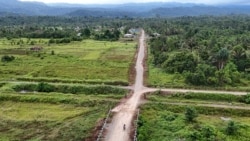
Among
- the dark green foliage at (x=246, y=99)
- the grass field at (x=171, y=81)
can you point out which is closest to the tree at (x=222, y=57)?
the grass field at (x=171, y=81)

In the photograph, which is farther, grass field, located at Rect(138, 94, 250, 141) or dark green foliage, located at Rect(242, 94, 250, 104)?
dark green foliage, located at Rect(242, 94, 250, 104)

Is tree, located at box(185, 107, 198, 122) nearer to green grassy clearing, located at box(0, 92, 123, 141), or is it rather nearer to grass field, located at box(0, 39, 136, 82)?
green grassy clearing, located at box(0, 92, 123, 141)

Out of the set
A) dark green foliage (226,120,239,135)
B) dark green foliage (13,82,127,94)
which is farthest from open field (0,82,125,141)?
dark green foliage (226,120,239,135)

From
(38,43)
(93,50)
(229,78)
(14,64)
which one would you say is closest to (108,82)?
(229,78)

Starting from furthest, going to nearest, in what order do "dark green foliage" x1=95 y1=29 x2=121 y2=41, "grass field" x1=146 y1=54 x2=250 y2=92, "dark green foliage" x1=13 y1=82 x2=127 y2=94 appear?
"dark green foliage" x1=95 y1=29 x2=121 y2=41 < "grass field" x1=146 y1=54 x2=250 y2=92 < "dark green foliage" x1=13 y1=82 x2=127 y2=94

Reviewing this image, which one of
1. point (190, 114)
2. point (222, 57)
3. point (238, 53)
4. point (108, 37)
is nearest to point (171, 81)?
point (222, 57)

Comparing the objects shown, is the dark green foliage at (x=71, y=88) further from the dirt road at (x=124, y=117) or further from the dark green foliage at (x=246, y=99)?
the dark green foliage at (x=246, y=99)
